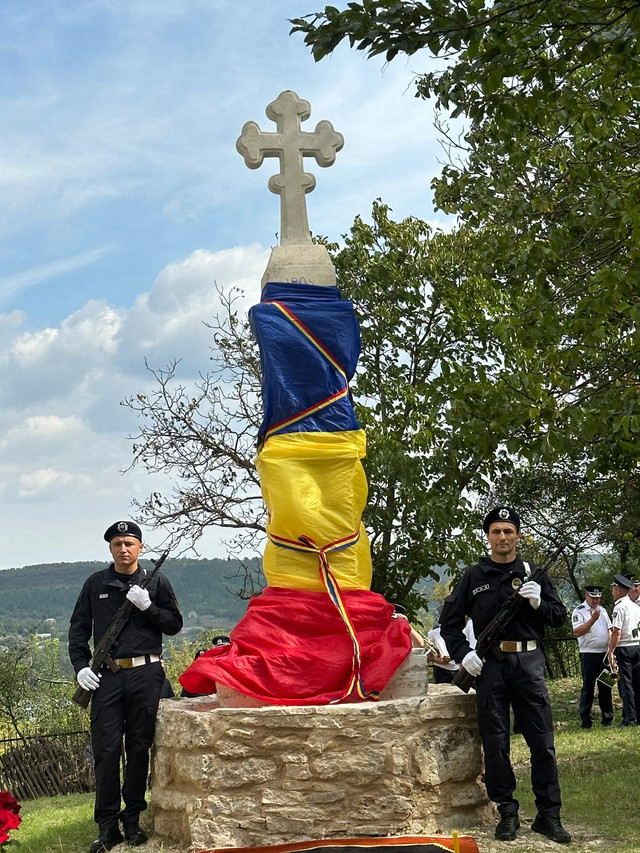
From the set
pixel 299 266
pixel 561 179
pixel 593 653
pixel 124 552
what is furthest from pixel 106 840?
pixel 593 653

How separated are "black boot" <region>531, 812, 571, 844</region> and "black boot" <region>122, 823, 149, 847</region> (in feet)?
7.72

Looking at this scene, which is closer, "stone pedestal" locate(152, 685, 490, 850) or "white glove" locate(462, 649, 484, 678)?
"stone pedestal" locate(152, 685, 490, 850)

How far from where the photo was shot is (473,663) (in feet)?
18.8

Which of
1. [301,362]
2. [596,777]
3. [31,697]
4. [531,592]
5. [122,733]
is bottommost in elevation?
[596,777]

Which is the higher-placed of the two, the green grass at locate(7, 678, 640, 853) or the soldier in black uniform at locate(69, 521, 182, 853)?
the soldier in black uniform at locate(69, 521, 182, 853)

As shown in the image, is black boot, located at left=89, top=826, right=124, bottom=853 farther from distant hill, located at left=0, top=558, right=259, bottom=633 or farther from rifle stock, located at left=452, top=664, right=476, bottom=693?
distant hill, located at left=0, top=558, right=259, bottom=633

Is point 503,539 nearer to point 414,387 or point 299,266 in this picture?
point 299,266

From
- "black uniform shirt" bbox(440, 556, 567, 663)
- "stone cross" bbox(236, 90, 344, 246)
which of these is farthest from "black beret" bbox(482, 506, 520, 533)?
"stone cross" bbox(236, 90, 344, 246)

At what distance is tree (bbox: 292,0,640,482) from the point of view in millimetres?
4176

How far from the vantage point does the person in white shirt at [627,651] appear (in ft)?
34.8

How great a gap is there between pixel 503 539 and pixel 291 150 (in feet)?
10.9

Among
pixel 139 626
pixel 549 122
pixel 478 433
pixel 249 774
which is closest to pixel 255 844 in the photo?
pixel 249 774

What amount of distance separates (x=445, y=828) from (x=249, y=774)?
47.3 inches

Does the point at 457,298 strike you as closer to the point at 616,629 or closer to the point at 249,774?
the point at 616,629
